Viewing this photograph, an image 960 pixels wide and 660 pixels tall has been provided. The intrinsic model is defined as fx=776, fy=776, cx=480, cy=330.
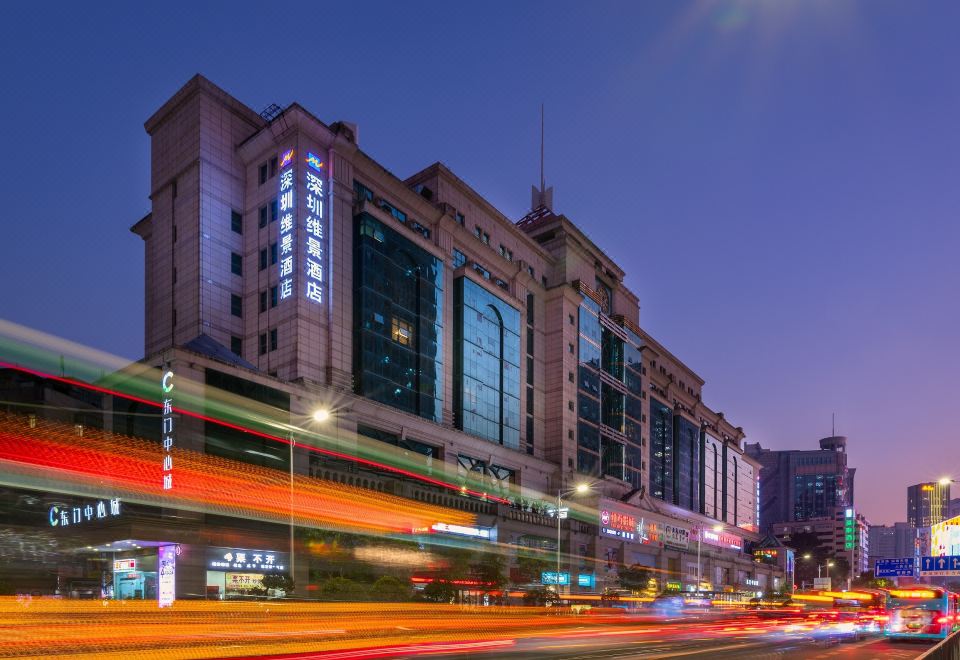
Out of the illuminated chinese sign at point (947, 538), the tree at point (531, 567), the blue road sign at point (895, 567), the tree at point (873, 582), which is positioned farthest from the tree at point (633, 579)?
the blue road sign at point (895, 567)

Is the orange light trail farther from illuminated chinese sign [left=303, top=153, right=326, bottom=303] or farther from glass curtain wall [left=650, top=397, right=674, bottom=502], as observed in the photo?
glass curtain wall [left=650, top=397, right=674, bottom=502]

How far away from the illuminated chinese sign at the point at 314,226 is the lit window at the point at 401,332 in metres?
8.06

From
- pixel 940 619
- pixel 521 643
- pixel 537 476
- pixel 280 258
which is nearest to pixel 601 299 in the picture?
pixel 537 476

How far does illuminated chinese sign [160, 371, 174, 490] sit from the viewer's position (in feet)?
144

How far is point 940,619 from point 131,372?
150 feet

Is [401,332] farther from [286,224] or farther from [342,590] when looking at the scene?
[342,590]

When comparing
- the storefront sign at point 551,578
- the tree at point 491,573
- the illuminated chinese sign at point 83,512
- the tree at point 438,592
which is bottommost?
the storefront sign at point 551,578

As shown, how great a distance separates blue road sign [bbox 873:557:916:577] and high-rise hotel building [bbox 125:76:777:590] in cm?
2955

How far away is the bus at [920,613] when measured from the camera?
1361 inches

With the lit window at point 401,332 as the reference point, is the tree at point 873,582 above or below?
below

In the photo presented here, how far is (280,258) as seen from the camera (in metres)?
59.0

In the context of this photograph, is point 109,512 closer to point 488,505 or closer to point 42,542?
point 42,542

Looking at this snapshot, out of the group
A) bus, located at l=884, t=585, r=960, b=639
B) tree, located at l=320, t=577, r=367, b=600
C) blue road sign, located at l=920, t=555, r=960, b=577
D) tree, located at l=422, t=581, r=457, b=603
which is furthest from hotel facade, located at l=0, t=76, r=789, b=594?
bus, located at l=884, t=585, r=960, b=639

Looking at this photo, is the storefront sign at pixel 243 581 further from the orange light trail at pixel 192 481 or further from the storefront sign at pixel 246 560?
the orange light trail at pixel 192 481
